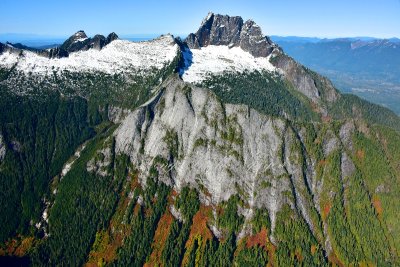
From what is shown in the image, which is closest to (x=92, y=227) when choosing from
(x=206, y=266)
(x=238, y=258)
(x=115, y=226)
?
(x=115, y=226)

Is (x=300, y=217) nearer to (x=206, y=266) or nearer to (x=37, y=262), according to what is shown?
(x=206, y=266)

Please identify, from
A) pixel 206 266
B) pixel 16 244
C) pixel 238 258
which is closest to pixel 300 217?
pixel 238 258

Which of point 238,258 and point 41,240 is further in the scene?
point 41,240

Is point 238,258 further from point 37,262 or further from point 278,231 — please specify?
point 37,262

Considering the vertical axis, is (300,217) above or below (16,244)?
above

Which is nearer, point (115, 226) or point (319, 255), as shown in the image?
point (319, 255)

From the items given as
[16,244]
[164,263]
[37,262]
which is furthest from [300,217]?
[16,244]

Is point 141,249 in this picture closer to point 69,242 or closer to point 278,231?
point 69,242

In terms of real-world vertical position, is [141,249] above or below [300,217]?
below
